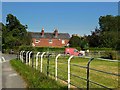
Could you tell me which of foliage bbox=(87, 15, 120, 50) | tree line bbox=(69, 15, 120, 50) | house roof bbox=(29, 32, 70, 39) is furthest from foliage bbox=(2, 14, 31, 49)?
house roof bbox=(29, 32, 70, 39)

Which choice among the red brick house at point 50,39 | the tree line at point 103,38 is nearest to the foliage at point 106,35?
the tree line at point 103,38

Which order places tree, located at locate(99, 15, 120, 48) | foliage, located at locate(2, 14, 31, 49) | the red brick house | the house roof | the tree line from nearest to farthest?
foliage, located at locate(2, 14, 31, 49) → the tree line → tree, located at locate(99, 15, 120, 48) → the red brick house → the house roof

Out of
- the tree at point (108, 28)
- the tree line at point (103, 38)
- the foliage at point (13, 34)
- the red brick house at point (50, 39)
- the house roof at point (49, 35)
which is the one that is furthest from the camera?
the house roof at point (49, 35)

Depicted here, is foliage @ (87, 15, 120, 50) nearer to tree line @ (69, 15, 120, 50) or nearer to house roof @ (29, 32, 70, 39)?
tree line @ (69, 15, 120, 50)

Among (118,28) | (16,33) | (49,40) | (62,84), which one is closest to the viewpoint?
(62,84)

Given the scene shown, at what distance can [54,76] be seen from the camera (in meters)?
13.9

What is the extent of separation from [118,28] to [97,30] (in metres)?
6.78

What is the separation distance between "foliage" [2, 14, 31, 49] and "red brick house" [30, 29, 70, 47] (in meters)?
28.2

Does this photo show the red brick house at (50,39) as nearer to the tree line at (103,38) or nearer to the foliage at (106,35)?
the foliage at (106,35)

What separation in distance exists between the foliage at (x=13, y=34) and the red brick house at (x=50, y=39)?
2816cm

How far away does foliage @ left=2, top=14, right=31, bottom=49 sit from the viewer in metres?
84.2

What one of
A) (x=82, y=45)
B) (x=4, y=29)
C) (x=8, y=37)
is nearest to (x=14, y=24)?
(x=4, y=29)

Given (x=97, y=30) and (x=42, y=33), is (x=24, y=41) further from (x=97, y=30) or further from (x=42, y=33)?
(x=42, y=33)

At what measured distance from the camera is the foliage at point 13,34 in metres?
84.2
